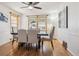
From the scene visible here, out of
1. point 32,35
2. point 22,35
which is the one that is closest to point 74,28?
point 32,35

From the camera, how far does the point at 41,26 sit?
34.1ft

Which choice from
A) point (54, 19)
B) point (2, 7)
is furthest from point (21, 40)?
point (54, 19)

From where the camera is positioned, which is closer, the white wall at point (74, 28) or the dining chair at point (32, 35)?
the white wall at point (74, 28)

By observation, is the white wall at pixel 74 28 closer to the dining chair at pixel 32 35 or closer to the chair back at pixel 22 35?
the dining chair at pixel 32 35

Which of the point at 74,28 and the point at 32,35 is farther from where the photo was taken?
the point at 32,35

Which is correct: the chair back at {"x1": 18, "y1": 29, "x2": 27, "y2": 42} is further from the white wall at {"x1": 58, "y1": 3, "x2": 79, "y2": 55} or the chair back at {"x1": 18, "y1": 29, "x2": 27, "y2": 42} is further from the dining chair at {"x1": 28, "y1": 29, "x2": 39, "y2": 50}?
the white wall at {"x1": 58, "y1": 3, "x2": 79, "y2": 55}

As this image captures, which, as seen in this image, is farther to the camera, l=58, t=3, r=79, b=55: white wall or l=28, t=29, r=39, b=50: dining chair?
l=28, t=29, r=39, b=50: dining chair

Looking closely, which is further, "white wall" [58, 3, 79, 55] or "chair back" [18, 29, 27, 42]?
"chair back" [18, 29, 27, 42]

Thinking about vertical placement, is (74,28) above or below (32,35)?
above

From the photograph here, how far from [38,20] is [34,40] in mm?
5509

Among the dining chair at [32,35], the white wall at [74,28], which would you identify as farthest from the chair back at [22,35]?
the white wall at [74,28]

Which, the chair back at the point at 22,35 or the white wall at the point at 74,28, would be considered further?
the chair back at the point at 22,35

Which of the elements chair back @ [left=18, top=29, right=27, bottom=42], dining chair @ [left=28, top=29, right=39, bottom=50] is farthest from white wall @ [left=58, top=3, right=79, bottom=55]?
chair back @ [left=18, top=29, right=27, bottom=42]

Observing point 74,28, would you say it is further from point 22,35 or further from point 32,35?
point 22,35
